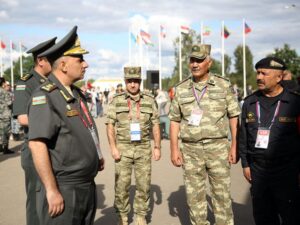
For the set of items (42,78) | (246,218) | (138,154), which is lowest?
(246,218)

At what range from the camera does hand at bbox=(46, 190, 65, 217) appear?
2.65 meters

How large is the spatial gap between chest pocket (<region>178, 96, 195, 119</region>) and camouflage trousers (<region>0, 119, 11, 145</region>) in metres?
8.34

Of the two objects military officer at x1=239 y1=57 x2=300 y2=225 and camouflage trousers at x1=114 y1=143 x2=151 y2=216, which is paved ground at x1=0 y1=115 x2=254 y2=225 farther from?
military officer at x1=239 y1=57 x2=300 y2=225

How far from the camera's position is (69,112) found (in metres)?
2.80

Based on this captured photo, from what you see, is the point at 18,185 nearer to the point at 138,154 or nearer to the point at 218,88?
the point at 138,154

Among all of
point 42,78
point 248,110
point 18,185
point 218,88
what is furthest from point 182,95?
point 18,185

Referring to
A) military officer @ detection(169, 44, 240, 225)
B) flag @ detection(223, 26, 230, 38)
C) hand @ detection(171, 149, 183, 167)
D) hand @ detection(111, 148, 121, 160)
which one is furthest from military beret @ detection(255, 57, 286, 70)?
flag @ detection(223, 26, 230, 38)

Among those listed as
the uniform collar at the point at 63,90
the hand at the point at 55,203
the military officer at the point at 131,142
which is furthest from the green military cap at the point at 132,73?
the hand at the point at 55,203

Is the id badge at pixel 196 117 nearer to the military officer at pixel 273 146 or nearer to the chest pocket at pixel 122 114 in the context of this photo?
the military officer at pixel 273 146

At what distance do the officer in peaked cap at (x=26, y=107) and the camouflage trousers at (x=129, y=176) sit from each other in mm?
1352

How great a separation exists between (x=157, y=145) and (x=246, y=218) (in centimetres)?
160

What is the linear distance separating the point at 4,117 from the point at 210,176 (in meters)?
8.80

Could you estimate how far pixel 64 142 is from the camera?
276cm

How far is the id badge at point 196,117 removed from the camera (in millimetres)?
4367
